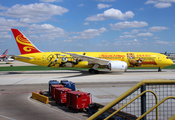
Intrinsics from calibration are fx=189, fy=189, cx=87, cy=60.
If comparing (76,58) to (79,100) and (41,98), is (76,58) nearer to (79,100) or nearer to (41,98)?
(41,98)

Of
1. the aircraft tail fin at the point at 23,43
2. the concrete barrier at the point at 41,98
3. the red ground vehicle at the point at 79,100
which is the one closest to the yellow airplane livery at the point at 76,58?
the aircraft tail fin at the point at 23,43

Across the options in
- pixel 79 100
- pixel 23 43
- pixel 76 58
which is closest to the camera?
pixel 79 100

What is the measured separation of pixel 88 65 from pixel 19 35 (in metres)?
13.6

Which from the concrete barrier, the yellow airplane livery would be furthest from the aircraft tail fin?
the concrete barrier

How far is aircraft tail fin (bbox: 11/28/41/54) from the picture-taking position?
3425 centimetres

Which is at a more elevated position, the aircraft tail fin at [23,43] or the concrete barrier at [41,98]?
the aircraft tail fin at [23,43]

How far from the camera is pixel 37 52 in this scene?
35000 mm

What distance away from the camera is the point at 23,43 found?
34.4 meters

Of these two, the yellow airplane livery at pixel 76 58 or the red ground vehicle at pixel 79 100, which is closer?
the red ground vehicle at pixel 79 100

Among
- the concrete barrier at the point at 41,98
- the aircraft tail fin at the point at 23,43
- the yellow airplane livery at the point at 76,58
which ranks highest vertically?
the aircraft tail fin at the point at 23,43

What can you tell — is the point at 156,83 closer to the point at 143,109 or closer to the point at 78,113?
the point at 143,109

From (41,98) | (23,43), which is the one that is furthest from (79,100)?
(23,43)

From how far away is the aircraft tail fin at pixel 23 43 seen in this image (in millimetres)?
34250

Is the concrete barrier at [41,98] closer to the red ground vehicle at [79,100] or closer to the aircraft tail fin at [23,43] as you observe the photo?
the red ground vehicle at [79,100]
